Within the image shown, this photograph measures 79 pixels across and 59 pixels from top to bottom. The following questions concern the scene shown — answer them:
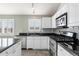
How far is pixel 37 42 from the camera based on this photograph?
6.14 meters

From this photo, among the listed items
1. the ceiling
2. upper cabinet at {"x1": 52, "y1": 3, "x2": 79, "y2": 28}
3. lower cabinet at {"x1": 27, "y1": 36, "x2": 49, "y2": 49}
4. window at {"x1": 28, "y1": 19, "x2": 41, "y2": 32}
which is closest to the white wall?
window at {"x1": 28, "y1": 19, "x2": 41, "y2": 32}

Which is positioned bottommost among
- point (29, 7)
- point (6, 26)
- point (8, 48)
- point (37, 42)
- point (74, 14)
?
point (37, 42)

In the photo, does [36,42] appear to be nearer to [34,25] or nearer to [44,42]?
[44,42]

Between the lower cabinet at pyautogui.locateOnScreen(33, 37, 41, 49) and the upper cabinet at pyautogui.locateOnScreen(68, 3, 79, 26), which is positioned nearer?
the upper cabinet at pyautogui.locateOnScreen(68, 3, 79, 26)

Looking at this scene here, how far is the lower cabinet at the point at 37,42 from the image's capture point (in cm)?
611

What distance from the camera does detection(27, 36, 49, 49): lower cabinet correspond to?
611 centimetres

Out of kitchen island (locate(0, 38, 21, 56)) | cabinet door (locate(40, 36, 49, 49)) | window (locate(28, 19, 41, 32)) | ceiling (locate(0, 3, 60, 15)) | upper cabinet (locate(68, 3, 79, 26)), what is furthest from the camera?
window (locate(28, 19, 41, 32))

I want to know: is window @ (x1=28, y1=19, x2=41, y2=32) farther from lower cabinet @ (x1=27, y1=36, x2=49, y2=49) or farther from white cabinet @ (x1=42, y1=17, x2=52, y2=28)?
lower cabinet @ (x1=27, y1=36, x2=49, y2=49)

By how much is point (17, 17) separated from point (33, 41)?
197 centimetres

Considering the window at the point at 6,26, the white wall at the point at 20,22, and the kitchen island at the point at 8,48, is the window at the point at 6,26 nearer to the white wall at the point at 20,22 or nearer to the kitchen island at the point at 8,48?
the white wall at the point at 20,22

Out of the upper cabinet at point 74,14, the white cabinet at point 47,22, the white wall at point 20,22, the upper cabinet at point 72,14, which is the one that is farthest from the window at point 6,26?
the upper cabinet at point 74,14

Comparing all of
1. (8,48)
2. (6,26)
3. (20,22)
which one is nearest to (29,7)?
(20,22)

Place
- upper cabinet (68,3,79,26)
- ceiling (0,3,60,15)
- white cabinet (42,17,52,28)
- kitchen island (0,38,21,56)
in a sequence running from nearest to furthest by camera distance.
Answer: kitchen island (0,38,21,56)
upper cabinet (68,3,79,26)
ceiling (0,3,60,15)
white cabinet (42,17,52,28)

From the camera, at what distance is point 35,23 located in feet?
22.6
